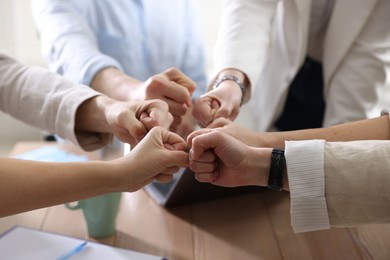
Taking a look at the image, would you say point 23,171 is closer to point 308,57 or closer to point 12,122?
point 308,57

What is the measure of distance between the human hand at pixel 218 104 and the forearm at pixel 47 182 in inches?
12.3

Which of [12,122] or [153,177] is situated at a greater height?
[153,177]

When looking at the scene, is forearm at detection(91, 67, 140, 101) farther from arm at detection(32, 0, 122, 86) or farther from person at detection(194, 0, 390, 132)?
person at detection(194, 0, 390, 132)

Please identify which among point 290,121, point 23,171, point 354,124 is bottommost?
point 290,121

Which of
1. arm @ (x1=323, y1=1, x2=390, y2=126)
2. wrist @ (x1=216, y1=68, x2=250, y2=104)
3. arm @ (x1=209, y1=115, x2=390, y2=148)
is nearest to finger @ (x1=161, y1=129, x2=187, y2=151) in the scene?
arm @ (x1=209, y1=115, x2=390, y2=148)

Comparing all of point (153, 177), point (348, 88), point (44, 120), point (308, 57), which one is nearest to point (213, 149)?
point (153, 177)

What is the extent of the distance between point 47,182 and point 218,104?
44 centimetres

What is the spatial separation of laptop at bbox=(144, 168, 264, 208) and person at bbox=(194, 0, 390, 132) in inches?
7.0

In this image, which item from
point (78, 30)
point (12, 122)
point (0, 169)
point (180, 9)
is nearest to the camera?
point (0, 169)

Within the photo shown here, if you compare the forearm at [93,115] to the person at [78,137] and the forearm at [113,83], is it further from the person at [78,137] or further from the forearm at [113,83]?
the forearm at [113,83]

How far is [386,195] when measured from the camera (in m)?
0.72

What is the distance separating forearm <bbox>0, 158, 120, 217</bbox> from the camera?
26.8 inches

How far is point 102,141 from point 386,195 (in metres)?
0.56

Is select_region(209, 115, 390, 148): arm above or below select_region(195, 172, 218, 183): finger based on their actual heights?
below
